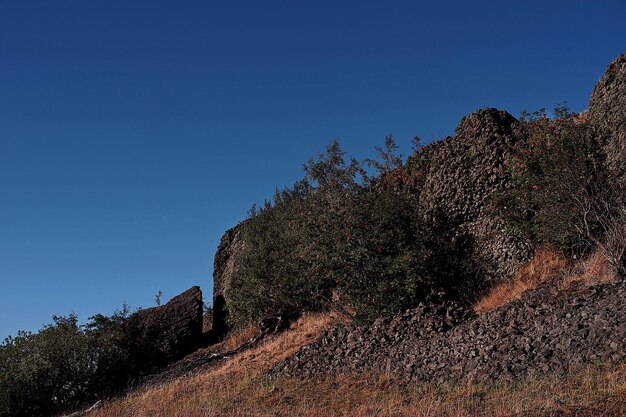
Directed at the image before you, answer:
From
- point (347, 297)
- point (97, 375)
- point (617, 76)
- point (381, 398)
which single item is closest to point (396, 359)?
point (381, 398)

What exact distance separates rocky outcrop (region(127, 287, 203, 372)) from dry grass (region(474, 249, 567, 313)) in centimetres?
1623

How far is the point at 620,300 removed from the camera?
12617mm

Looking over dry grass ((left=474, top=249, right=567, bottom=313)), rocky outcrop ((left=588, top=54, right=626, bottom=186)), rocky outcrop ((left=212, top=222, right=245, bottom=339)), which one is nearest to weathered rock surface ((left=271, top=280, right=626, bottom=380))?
dry grass ((left=474, top=249, right=567, bottom=313))

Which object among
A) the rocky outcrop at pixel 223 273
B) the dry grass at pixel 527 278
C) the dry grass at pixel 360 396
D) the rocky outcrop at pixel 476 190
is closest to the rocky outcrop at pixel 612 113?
the rocky outcrop at pixel 476 190

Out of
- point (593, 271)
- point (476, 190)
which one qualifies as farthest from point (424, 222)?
point (593, 271)

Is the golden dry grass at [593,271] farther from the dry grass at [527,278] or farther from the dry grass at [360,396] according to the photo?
the dry grass at [360,396]

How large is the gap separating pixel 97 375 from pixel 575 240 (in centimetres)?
1904

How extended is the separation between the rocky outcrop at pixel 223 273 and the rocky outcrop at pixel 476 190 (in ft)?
45.0

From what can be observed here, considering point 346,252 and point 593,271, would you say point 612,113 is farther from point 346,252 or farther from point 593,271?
point 346,252

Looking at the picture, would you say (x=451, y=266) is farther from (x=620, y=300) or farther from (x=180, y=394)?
(x=180, y=394)

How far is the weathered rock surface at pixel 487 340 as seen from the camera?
38.5 feet

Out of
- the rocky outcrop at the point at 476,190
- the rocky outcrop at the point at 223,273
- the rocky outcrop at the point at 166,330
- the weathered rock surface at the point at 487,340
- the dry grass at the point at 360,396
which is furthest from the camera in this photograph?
the rocky outcrop at the point at 223,273

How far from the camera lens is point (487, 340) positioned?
44.9 feet

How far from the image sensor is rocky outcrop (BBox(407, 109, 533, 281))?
64.3 feet
